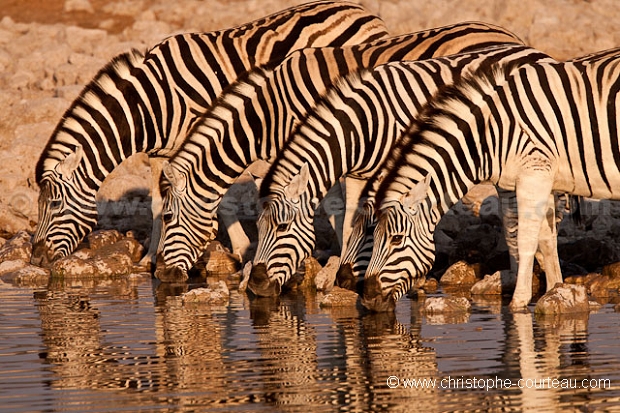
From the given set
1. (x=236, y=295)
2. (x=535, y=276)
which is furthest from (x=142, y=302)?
(x=535, y=276)

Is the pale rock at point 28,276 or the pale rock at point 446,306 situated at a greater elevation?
the pale rock at point 28,276

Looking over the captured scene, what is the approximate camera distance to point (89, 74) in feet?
77.6

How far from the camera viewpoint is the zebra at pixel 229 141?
14758 millimetres

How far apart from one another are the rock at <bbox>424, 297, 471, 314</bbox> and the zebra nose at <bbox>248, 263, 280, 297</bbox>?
1.82 metres

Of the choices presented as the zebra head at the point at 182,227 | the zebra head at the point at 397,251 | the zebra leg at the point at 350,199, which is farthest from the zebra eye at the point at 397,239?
the zebra head at the point at 182,227

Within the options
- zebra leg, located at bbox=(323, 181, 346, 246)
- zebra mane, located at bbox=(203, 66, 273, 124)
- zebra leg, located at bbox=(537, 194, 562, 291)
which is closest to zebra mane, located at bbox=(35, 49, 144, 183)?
zebra mane, located at bbox=(203, 66, 273, 124)

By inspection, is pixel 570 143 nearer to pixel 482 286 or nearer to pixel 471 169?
pixel 471 169

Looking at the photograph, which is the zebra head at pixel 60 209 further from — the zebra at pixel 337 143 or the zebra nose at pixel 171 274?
the zebra at pixel 337 143

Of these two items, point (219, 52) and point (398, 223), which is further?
point (219, 52)

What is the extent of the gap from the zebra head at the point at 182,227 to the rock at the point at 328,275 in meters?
1.54

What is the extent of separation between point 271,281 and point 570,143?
129 inches

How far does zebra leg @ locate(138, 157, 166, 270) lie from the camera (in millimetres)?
16438

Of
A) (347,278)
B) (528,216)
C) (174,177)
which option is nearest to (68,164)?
(174,177)

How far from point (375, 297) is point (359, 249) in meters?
1.10
